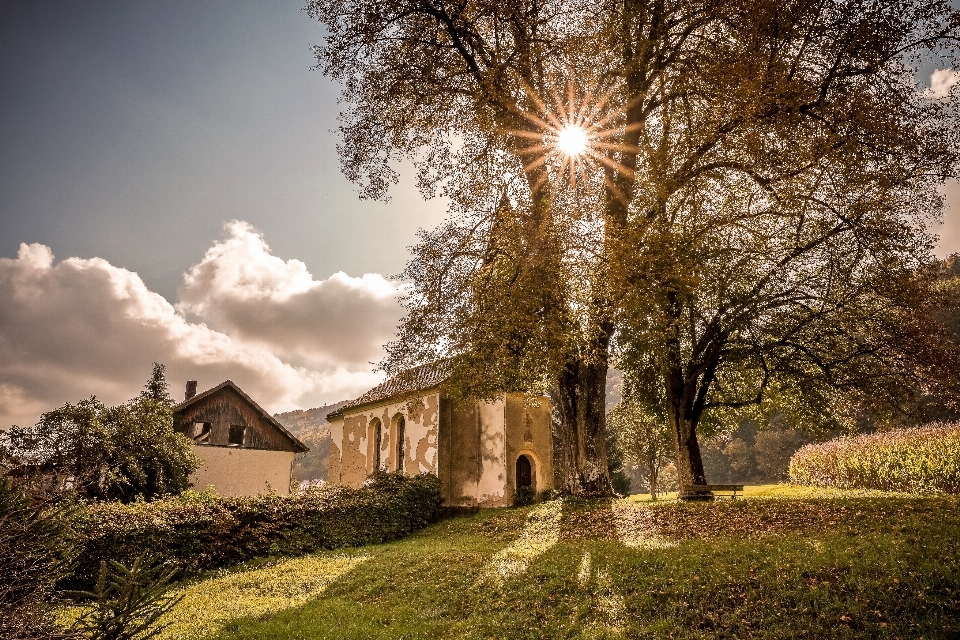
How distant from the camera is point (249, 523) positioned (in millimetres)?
17109

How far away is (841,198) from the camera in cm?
1486

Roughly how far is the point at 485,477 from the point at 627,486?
2222 cm

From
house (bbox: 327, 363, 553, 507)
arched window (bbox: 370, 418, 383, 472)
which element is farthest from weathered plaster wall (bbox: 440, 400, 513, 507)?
arched window (bbox: 370, 418, 383, 472)

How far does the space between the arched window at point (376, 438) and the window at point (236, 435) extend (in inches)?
372

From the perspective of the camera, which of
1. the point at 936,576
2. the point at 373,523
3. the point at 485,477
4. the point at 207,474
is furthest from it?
the point at 207,474

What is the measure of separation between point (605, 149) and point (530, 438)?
1416 centimetres

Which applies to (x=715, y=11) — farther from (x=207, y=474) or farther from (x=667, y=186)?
(x=207, y=474)

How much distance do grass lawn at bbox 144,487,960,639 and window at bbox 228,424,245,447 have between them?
18.6 metres

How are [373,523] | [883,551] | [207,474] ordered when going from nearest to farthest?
1. [883,551]
2. [373,523]
3. [207,474]

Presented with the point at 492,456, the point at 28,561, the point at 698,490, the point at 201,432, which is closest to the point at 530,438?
the point at 492,456

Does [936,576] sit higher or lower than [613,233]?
lower

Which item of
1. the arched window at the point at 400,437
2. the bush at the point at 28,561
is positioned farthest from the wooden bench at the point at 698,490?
the bush at the point at 28,561

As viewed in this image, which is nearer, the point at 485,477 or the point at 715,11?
the point at 715,11

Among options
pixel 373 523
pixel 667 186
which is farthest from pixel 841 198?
pixel 373 523
